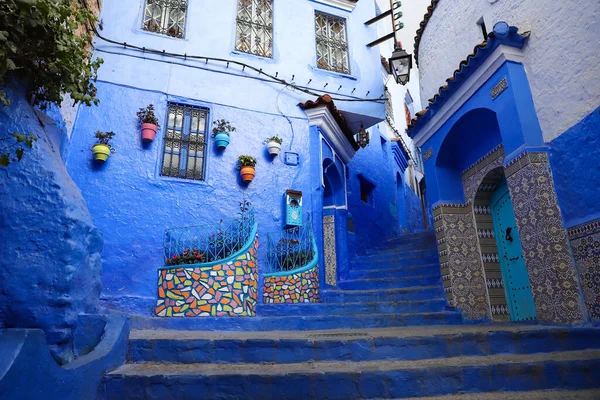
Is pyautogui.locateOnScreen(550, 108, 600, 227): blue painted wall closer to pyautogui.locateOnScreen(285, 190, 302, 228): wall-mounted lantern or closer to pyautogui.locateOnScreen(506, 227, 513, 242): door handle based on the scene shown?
pyautogui.locateOnScreen(506, 227, 513, 242): door handle

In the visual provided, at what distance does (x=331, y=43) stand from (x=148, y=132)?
5.13 m

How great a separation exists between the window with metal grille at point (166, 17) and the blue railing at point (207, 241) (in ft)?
13.2

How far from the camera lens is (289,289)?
6641 millimetres

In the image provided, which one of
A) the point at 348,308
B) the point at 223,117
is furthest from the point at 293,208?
the point at 348,308

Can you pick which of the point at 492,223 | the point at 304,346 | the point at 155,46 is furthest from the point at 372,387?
the point at 155,46

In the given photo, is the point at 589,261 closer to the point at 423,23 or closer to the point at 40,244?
the point at 40,244

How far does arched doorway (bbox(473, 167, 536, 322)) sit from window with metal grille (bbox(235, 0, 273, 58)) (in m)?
5.24

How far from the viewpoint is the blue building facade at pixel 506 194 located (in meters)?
4.22

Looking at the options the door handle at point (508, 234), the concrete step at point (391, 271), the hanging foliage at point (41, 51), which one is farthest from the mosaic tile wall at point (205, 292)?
the door handle at point (508, 234)

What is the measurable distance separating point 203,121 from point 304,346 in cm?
508

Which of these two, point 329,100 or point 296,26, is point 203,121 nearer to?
point 329,100

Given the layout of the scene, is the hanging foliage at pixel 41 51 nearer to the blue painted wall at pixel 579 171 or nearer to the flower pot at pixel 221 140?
the flower pot at pixel 221 140

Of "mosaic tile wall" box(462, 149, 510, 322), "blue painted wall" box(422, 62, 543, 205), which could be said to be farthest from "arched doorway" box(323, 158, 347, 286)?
"mosaic tile wall" box(462, 149, 510, 322)

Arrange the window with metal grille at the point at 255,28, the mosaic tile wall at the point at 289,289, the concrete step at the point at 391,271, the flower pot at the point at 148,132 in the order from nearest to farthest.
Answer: the mosaic tile wall at the point at 289,289 → the flower pot at the point at 148,132 → the concrete step at the point at 391,271 → the window with metal grille at the point at 255,28
